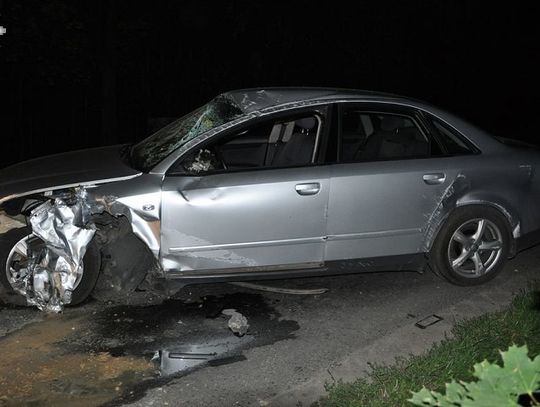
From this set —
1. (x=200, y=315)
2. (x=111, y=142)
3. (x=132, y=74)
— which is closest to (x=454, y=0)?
(x=132, y=74)

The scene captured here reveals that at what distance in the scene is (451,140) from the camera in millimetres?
5418

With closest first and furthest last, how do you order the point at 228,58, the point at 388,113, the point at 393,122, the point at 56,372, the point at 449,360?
the point at 449,360, the point at 56,372, the point at 388,113, the point at 393,122, the point at 228,58

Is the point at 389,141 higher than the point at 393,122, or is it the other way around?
the point at 393,122

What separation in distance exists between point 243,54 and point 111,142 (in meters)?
4.33

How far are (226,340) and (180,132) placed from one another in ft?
5.72

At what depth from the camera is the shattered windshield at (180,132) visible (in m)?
5.10

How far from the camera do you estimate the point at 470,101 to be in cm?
1559

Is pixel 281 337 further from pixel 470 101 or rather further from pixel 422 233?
pixel 470 101

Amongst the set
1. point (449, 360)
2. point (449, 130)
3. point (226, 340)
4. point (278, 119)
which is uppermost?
point (278, 119)

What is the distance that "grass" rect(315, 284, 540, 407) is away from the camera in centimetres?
367

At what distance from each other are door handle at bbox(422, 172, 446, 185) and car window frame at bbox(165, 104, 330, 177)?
823mm

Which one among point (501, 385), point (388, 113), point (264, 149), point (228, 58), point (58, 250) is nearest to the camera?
point (501, 385)

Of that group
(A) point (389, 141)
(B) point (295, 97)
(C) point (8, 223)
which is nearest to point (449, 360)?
(A) point (389, 141)

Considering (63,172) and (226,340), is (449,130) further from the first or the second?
(63,172)
